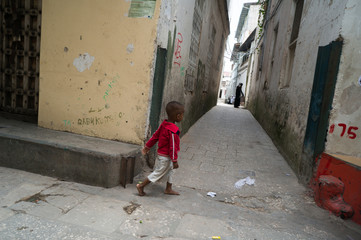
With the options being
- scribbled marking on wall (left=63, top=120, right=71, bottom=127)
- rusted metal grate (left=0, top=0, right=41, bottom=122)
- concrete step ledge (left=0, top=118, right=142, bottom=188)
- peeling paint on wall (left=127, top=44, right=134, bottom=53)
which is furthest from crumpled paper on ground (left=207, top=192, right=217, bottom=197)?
rusted metal grate (left=0, top=0, right=41, bottom=122)

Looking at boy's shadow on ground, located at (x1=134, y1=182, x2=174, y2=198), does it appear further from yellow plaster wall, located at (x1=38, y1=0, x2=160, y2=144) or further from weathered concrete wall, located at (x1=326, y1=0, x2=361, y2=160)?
weathered concrete wall, located at (x1=326, y1=0, x2=361, y2=160)

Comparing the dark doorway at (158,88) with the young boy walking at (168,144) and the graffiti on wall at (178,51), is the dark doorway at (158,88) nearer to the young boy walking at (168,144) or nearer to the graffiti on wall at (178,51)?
the young boy walking at (168,144)

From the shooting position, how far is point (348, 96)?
289cm

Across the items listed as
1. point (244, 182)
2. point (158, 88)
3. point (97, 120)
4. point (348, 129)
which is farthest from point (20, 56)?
point (348, 129)

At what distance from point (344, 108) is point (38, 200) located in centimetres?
369

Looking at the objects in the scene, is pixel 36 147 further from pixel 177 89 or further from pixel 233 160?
pixel 233 160

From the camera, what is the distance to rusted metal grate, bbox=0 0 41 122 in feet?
12.6

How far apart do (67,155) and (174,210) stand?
4.93ft

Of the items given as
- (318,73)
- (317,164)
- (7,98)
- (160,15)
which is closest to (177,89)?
→ (160,15)

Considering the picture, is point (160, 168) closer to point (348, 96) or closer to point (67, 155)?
point (67, 155)

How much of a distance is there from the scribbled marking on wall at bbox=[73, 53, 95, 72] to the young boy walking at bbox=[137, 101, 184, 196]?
56.0 inches

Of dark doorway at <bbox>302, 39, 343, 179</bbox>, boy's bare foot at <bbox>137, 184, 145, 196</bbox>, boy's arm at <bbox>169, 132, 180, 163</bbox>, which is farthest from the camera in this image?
dark doorway at <bbox>302, 39, 343, 179</bbox>

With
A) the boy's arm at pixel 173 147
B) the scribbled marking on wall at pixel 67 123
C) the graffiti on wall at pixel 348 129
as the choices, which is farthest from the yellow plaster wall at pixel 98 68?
the graffiti on wall at pixel 348 129

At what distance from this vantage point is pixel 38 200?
2.40 meters
